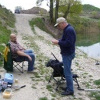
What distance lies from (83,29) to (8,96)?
41.3m

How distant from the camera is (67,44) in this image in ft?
24.7

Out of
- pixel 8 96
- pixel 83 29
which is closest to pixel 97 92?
pixel 8 96

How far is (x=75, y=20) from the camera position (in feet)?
144

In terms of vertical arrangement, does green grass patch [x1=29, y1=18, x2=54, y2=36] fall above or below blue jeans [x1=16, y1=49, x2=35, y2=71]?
below

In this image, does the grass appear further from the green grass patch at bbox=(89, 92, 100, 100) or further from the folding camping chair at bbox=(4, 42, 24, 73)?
the green grass patch at bbox=(89, 92, 100, 100)

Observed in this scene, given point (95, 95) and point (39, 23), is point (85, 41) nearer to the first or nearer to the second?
point (39, 23)

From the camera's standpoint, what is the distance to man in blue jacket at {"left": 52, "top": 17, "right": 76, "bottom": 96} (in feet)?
24.6

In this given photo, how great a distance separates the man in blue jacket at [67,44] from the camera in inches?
296

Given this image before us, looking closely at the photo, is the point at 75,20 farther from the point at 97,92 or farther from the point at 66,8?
the point at 97,92

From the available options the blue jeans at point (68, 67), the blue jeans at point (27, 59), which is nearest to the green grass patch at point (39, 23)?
the blue jeans at point (27, 59)

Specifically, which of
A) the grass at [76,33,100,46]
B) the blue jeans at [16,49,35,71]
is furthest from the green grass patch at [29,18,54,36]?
the blue jeans at [16,49,35,71]

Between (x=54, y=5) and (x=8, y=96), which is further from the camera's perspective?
(x=54, y=5)

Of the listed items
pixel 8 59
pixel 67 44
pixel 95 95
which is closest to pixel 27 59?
pixel 8 59

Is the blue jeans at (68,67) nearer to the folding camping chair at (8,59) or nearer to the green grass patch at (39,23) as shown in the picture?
the folding camping chair at (8,59)
